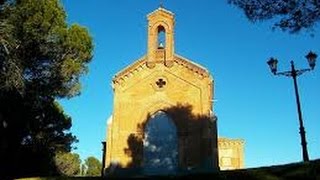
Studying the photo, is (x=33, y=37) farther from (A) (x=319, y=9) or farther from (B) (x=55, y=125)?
(A) (x=319, y=9)

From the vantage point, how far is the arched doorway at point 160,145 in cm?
2842

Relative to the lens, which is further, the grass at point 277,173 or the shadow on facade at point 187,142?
the shadow on facade at point 187,142

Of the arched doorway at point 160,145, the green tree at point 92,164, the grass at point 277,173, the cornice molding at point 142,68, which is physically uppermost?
the cornice molding at point 142,68

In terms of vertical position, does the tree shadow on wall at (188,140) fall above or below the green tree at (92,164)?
below

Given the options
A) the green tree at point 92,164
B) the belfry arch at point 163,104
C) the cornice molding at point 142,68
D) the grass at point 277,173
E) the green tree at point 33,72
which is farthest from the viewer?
the green tree at point 92,164

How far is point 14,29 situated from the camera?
21500 mm

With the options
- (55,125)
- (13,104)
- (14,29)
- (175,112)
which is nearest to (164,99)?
(175,112)

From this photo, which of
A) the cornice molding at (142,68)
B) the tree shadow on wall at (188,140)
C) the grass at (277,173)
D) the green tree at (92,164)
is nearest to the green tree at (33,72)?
the cornice molding at (142,68)

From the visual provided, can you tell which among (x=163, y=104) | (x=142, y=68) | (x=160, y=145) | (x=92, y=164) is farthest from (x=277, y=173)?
(x=92, y=164)

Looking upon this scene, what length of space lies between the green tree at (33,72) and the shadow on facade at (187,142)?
5.37 metres

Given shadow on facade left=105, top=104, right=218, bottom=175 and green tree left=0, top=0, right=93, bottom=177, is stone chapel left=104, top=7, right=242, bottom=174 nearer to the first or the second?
shadow on facade left=105, top=104, right=218, bottom=175

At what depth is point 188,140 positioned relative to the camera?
28.6 m

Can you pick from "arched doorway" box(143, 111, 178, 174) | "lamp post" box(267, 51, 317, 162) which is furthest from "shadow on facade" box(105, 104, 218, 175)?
"lamp post" box(267, 51, 317, 162)

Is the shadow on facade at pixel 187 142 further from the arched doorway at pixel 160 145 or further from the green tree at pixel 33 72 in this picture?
the green tree at pixel 33 72
